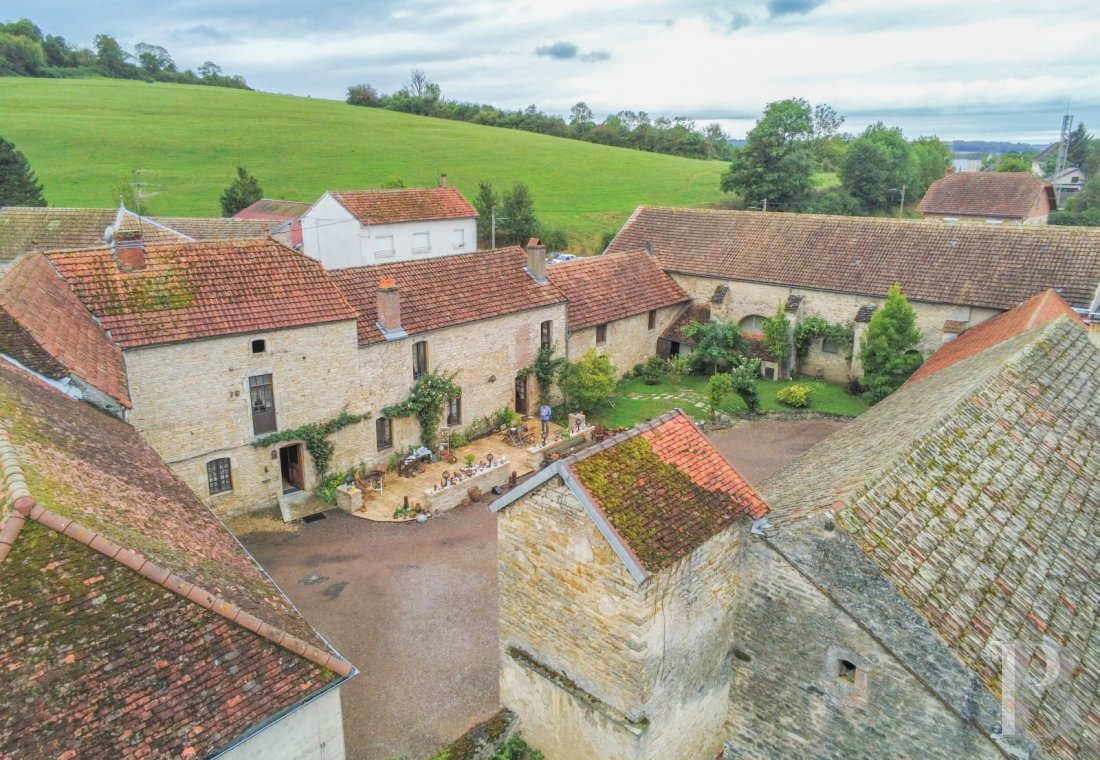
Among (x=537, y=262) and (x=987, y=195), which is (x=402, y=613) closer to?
(x=537, y=262)

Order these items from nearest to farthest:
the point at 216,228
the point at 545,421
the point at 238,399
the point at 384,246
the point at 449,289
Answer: the point at 238,399 → the point at 449,289 → the point at 545,421 → the point at 216,228 → the point at 384,246

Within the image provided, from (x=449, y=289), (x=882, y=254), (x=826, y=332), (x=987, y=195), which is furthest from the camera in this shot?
(x=987, y=195)

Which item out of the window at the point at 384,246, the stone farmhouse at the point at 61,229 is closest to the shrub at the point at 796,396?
the stone farmhouse at the point at 61,229

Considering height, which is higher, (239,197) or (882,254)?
(239,197)

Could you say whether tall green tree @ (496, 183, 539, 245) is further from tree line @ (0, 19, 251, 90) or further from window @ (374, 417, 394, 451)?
tree line @ (0, 19, 251, 90)

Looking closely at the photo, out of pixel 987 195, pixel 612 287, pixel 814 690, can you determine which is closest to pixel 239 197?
pixel 612 287

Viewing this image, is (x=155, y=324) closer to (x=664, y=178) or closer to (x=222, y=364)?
(x=222, y=364)

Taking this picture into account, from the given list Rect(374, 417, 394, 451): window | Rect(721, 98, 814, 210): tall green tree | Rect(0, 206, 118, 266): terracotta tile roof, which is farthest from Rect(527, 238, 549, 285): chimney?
Rect(721, 98, 814, 210): tall green tree
